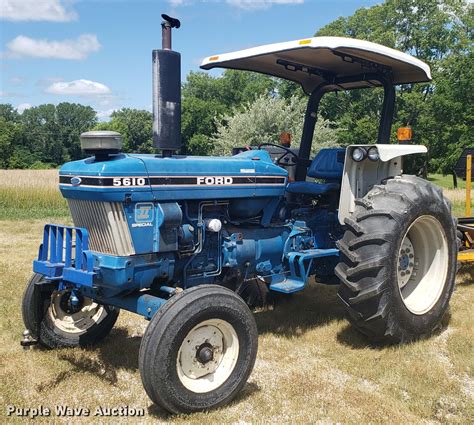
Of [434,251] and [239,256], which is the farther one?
[434,251]

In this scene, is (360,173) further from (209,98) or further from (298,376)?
(209,98)

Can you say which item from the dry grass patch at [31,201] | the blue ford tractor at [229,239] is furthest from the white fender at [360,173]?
the dry grass patch at [31,201]

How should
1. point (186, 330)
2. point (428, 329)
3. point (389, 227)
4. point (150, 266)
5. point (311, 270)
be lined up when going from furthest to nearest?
point (311, 270) → point (428, 329) → point (389, 227) → point (150, 266) → point (186, 330)

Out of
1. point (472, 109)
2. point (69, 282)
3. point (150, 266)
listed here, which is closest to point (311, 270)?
point (150, 266)

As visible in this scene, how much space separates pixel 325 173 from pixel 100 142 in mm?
2405

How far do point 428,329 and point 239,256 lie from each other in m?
1.78

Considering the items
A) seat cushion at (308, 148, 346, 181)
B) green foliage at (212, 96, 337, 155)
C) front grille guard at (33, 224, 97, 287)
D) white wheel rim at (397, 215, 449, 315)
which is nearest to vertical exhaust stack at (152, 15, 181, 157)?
front grille guard at (33, 224, 97, 287)

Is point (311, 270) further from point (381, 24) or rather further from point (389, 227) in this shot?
point (381, 24)

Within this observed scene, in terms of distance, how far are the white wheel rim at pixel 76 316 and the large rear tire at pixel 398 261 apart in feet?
6.78

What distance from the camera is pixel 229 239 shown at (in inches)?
172

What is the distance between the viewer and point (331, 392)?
3732mm

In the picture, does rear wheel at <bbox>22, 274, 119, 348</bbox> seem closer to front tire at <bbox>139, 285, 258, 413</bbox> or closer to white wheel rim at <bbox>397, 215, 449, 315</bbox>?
front tire at <bbox>139, 285, 258, 413</bbox>

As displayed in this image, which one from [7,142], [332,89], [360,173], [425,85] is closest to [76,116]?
[7,142]

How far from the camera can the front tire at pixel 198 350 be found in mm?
3236
